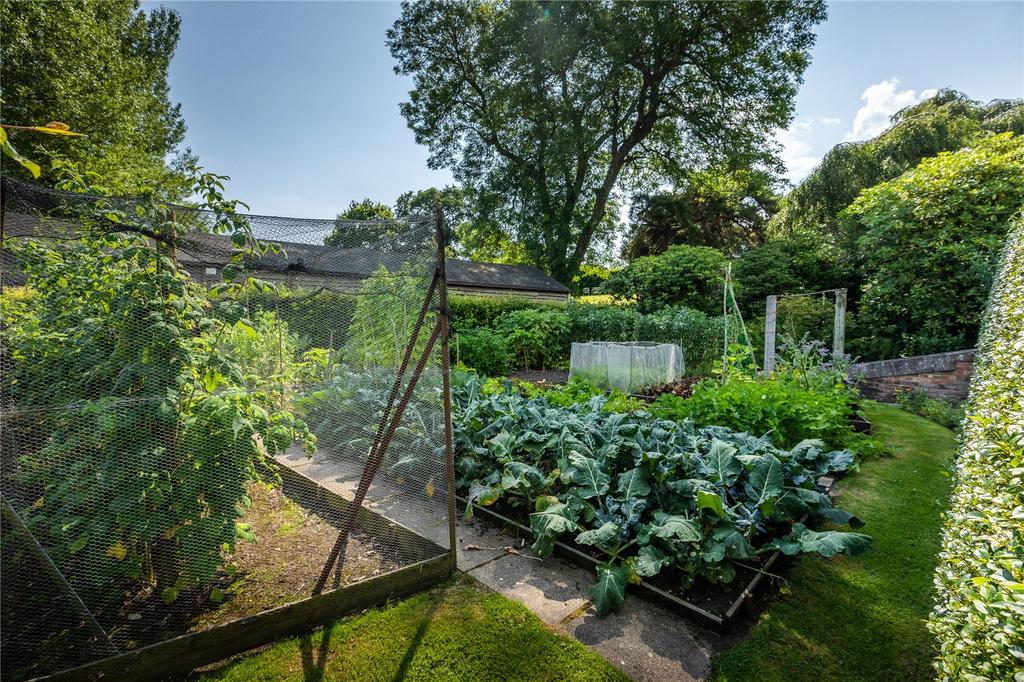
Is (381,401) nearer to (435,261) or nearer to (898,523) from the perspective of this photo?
(435,261)

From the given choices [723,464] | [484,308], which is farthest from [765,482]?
[484,308]

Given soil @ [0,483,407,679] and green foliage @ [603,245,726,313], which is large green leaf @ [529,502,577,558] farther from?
green foliage @ [603,245,726,313]

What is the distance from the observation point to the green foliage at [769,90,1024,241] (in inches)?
563

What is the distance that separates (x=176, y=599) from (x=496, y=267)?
22076mm

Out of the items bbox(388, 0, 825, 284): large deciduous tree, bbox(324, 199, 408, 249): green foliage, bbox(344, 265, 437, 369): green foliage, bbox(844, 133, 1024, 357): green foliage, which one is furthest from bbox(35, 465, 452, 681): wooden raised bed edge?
bbox(388, 0, 825, 284): large deciduous tree

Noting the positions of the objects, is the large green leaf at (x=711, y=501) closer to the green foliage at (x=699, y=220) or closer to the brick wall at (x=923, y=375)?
the brick wall at (x=923, y=375)

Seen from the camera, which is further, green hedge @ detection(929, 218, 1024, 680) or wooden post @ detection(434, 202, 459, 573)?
wooden post @ detection(434, 202, 459, 573)

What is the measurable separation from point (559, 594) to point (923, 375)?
7381 mm

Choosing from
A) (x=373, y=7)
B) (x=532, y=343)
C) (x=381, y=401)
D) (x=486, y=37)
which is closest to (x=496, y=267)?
(x=486, y=37)

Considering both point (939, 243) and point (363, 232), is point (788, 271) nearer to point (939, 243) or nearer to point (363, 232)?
point (939, 243)

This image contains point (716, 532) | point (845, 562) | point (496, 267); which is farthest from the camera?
point (496, 267)

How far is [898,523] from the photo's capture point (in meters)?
3.15

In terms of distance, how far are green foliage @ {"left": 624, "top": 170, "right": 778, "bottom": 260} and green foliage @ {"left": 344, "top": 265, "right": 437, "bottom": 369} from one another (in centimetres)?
2604

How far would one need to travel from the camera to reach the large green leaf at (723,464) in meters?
2.75
